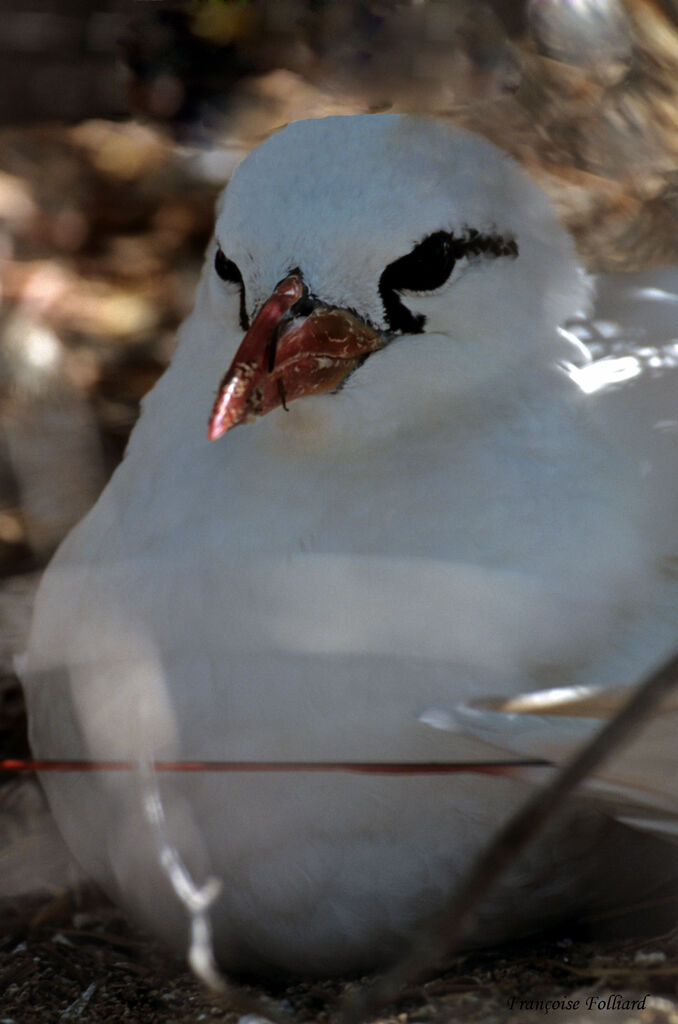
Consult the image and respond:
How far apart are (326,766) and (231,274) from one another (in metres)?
0.85

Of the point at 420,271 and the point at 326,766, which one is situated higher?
the point at 420,271

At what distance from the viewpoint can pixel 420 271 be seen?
199 cm

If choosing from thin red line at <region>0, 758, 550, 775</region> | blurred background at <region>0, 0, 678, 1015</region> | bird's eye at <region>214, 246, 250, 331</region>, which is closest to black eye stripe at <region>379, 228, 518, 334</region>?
bird's eye at <region>214, 246, 250, 331</region>

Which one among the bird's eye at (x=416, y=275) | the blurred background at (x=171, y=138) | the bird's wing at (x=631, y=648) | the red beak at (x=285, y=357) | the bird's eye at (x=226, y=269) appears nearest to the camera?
the bird's wing at (x=631, y=648)

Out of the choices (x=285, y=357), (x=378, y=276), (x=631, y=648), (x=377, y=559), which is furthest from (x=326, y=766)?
(x=378, y=276)

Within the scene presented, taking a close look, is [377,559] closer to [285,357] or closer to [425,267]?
[285,357]

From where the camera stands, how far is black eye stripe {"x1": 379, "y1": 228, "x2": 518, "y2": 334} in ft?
6.48

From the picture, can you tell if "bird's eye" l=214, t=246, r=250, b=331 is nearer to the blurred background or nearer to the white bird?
the white bird

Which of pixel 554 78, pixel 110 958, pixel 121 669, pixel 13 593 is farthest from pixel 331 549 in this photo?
pixel 554 78

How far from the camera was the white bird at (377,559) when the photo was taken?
1.94m

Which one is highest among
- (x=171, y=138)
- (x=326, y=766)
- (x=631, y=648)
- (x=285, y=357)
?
(x=285, y=357)

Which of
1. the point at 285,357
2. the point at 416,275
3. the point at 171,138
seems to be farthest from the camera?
the point at 171,138

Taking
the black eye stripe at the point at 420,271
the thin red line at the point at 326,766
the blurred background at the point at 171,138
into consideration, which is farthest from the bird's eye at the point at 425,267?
the blurred background at the point at 171,138

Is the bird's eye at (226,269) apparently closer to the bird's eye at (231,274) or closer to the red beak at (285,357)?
the bird's eye at (231,274)
